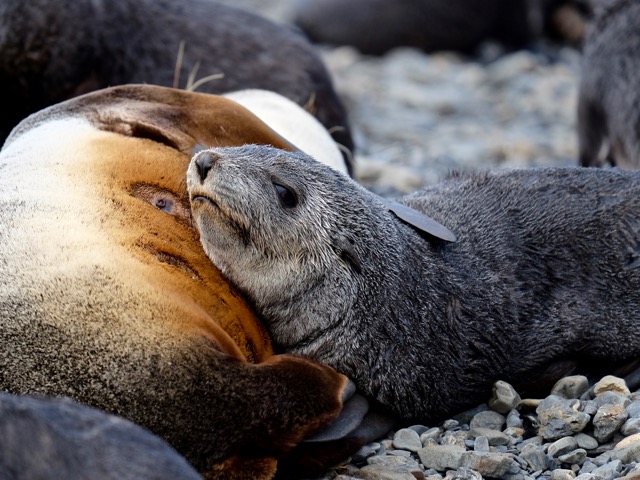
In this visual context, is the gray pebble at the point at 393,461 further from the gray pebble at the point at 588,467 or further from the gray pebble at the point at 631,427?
the gray pebble at the point at 631,427

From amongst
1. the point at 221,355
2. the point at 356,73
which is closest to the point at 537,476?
the point at 221,355

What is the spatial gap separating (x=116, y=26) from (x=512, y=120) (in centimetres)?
537

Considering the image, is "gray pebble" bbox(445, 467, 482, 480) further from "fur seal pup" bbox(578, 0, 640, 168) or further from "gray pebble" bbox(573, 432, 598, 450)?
"fur seal pup" bbox(578, 0, 640, 168)

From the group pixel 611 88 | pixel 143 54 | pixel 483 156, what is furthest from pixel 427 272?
pixel 483 156

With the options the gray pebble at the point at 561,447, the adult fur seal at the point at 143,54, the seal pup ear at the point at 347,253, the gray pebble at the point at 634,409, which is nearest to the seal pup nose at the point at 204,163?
the seal pup ear at the point at 347,253

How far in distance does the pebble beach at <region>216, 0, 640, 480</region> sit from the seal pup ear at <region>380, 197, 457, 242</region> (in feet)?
2.21

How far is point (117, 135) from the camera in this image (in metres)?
5.15

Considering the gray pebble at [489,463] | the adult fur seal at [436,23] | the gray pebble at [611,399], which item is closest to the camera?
the gray pebble at [489,463]

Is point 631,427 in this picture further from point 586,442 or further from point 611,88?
point 611,88

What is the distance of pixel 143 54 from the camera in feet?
26.5

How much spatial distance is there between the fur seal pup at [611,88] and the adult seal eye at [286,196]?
4540mm

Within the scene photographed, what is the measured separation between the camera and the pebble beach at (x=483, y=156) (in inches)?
170

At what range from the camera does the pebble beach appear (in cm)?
433

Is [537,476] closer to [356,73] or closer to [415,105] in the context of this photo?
[415,105]
